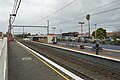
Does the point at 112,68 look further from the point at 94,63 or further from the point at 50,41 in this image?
the point at 50,41

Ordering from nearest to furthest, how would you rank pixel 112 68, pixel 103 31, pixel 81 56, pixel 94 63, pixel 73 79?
1. pixel 73 79
2. pixel 112 68
3. pixel 94 63
4. pixel 81 56
5. pixel 103 31

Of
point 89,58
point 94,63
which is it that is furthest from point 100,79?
point 89,58

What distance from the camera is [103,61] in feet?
55.7

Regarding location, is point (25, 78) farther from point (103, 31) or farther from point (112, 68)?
point (103, 31)

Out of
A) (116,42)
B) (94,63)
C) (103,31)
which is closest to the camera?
(94,63)

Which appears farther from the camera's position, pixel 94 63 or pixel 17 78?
pixel 94 63

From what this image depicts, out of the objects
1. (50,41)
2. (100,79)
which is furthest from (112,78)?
(50,41)

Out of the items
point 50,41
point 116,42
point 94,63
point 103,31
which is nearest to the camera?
point 94,63

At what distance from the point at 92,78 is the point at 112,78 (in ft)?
4.32

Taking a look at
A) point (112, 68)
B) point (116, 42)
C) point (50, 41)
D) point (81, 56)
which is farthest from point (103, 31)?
point (112, 68)

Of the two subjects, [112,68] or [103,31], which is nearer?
[112,68]

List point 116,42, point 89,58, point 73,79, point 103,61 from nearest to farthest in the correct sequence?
1. point 73,79
2. point 103,61
3. point 89,58
4. point 116,42

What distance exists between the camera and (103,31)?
10862 cm

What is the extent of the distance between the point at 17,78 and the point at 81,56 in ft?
40.0
